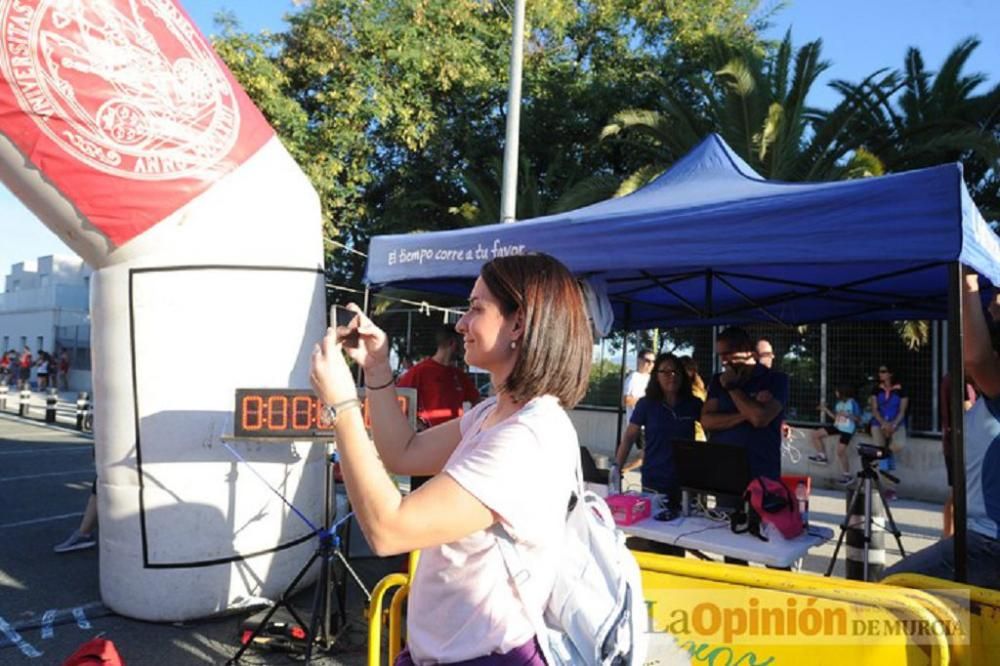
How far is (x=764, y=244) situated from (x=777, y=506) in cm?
148

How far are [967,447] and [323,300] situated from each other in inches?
164

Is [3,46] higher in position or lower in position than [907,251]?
higher

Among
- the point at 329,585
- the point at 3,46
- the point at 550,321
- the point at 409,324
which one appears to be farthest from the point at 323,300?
the point at 409,324

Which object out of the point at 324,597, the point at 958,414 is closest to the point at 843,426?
the point at 958,414

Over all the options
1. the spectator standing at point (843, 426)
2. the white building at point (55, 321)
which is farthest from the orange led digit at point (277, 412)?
the white building at point (55, 321)

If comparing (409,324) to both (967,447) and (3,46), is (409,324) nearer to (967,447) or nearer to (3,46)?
(3,46)

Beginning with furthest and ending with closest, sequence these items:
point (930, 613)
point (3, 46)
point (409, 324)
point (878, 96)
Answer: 1. point (409, 324)
2. point (878, 96)
3. point (3, 46)
4. point (930, 613)

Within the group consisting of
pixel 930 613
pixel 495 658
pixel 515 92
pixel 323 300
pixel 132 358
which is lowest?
pixel 930 613

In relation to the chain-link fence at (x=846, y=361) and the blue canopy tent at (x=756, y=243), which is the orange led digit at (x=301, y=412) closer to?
the blue canopy tent at (x=756, y=243)

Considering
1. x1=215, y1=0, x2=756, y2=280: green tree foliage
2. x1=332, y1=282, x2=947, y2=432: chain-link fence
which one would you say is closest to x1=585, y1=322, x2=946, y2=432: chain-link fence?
x1=332, y1=282, x2=947, y2=432: chain-link fence

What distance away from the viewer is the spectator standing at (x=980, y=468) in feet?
9.70

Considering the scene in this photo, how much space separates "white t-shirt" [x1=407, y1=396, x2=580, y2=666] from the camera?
1.37m

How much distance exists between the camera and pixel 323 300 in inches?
216

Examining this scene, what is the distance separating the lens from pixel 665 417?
5293 millimetres
